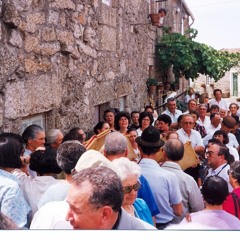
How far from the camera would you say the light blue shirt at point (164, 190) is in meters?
2.78

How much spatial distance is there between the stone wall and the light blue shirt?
1.14m

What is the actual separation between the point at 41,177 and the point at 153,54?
558 centimetres

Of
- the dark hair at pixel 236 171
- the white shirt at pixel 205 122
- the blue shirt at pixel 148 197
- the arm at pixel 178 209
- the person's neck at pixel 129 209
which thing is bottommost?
the arm at pixel 178 209

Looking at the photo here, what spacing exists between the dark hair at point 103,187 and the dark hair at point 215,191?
85cm

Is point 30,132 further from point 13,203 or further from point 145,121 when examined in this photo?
point 145,121

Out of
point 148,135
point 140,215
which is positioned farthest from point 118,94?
point 140,215

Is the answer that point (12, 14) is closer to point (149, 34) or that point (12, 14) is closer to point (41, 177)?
point (41, 177)

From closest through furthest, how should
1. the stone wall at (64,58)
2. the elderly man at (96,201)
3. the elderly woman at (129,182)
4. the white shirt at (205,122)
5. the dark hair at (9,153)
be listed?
the elderly man at (96,201), the elderly woman at (129,182), the dark hair at (9,153), the stone wall at (64,58), the white shirt at (205,122)

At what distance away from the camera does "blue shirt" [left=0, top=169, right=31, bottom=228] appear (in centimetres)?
219

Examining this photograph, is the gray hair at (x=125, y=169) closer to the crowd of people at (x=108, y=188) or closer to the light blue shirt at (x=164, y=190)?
the crowd of people at (x=108, y=188)

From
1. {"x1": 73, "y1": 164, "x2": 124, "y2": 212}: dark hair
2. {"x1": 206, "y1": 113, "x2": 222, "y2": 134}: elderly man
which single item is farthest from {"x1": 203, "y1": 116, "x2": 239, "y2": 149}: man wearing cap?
{"x1": 73, "y1": 164, "x2": 124, "y2": 212}: dark hair

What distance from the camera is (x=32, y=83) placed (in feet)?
11.8

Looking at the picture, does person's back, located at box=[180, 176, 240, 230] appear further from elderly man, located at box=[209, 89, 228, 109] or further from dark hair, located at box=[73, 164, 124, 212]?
elderly man, located at box=[209, 89, 228, 109]

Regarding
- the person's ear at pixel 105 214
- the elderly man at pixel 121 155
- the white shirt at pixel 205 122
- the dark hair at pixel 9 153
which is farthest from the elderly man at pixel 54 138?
the white shirt at pixel 205 122
